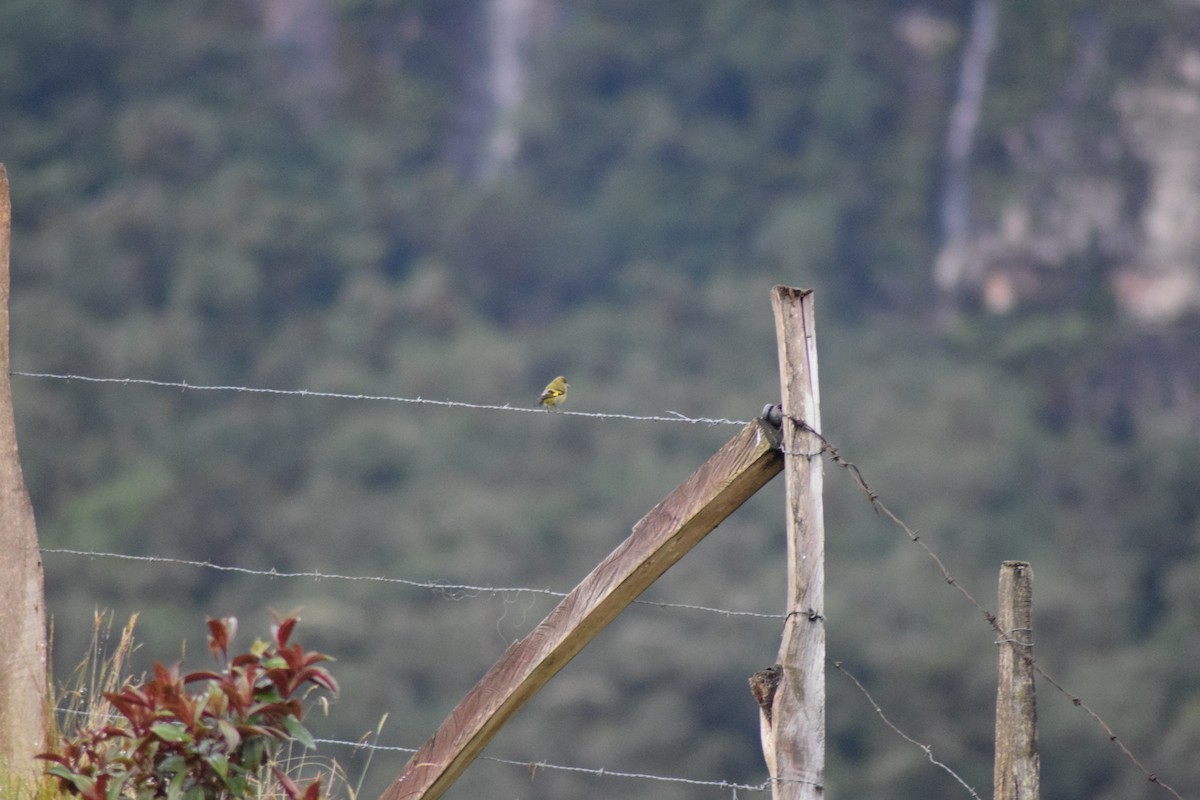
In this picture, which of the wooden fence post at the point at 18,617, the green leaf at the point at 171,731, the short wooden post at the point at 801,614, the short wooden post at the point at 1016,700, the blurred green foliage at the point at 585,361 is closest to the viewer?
the green leaf at the point at 171,731

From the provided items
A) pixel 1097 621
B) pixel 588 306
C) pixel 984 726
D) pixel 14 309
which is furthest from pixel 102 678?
pixel 588 306

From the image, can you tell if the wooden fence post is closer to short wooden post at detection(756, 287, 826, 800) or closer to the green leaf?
the green leaf

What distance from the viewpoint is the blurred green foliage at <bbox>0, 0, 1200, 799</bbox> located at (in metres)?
48.9

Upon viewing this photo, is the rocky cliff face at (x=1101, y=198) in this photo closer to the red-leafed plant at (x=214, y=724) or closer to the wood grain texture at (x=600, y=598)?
the wood grain texture at (x=600, y=598)

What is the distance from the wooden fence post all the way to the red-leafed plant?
2.97 ft

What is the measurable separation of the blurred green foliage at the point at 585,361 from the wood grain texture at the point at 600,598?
34011 millimetres

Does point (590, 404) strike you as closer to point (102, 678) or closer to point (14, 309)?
point (14, 309)

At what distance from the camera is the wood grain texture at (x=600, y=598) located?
14.9 ft

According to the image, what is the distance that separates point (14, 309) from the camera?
64188 millimetres

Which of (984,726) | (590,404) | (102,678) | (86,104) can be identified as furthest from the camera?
(86,104)

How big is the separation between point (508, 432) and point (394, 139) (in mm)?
20548

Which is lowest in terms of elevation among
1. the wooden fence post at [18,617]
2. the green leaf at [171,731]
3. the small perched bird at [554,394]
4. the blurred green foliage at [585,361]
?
the green leaf at [171,731]

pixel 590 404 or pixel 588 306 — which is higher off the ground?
pixel 588 306

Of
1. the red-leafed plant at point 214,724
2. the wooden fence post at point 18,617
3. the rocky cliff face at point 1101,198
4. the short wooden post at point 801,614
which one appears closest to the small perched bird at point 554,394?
the wooden fence post at point 18,617
